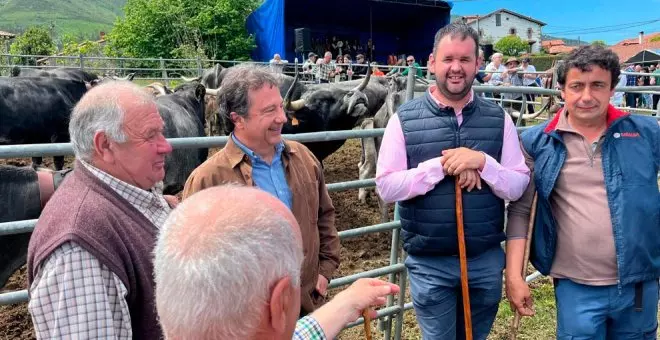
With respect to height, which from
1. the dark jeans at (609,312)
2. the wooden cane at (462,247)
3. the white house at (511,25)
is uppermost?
the white house at (511,25)

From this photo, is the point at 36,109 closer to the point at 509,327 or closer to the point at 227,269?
the point at 509,327

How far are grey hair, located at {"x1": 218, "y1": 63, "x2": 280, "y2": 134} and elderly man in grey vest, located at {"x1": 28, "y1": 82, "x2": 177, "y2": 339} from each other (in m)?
0.50

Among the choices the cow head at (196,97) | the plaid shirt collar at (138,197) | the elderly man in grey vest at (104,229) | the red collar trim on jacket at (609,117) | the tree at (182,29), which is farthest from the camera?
the tree at (182,29)

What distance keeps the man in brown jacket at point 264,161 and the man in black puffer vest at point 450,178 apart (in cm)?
39

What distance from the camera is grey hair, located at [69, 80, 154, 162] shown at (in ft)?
4.94

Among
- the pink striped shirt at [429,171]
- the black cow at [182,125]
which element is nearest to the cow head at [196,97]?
the black cow at [182,125]

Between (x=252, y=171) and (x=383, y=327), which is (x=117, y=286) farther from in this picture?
(x=383, y=327)

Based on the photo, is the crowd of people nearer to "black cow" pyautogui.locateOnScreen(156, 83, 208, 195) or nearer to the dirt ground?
the dirt ground

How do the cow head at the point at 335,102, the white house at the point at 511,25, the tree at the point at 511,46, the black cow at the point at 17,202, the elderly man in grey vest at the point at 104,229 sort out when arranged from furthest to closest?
the white house at the point at 511,25
the tree at the point at 511,46
the cow head at the point at 335,102
the black cow at the point at 17,202
the elderly man in grey vest at the point at 104,229

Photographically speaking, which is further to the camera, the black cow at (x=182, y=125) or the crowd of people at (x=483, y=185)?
the black cow at (x=182, y=125)

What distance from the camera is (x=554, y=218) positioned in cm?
238

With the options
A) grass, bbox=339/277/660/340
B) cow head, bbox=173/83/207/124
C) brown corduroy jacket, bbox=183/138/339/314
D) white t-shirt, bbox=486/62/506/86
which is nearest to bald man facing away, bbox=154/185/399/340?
brown corduroy jacket, bbox=183/138/339/314

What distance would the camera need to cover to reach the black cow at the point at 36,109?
293 inches

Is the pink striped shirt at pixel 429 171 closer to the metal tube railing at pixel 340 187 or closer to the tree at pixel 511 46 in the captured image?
the metal tube railing at pixel 340 187
